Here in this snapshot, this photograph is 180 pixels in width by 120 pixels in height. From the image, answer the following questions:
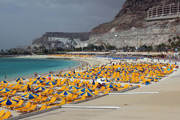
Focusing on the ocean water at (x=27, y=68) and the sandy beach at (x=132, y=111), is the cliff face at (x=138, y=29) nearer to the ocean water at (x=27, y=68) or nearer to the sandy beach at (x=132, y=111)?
the ocean water at (x=27, y=68)

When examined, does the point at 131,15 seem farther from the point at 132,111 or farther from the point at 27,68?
the point at 132,111

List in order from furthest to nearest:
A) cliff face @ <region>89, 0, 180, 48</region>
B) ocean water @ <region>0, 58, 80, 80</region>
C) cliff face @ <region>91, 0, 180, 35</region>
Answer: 1. cliff face @ <region>91, 0, 180, 35</region>
2. cliff face @ <region>89, 0, 180, 48</region>
3. ocean water @ <region>0, 58, 80, 80</region>

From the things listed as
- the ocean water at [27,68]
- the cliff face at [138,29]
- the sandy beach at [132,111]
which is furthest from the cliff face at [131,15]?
the sandy beach at [132,111]

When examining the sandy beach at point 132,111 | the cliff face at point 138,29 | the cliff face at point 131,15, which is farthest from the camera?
the cliff face at point 131,15

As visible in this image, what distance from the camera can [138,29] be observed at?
364 ft

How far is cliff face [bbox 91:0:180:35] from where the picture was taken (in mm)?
130375

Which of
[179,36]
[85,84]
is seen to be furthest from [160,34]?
[85,84]

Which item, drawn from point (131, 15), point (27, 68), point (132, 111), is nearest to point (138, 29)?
point (131, 15)

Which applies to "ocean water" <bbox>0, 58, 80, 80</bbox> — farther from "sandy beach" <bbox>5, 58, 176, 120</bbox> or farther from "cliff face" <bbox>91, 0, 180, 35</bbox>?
"cliff face" <bbox>91, 0, 180, 35</bbox>

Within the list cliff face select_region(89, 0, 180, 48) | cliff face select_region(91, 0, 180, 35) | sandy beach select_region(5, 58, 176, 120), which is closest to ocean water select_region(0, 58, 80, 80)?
sandy beach select_region(5, 58, 176, 120)

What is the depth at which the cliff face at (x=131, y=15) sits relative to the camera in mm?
130375

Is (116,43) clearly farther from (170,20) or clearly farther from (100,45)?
(170,20)

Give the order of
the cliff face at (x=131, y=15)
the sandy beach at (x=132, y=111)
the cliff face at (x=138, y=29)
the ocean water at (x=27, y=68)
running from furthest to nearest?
the cliff face at (x=131, y=15)
the cliff face at (x=138, y=29)
the ocean water at (x=27, y=68)
the sandy beach at (x=132, y=111)

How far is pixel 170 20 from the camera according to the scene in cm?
10381
